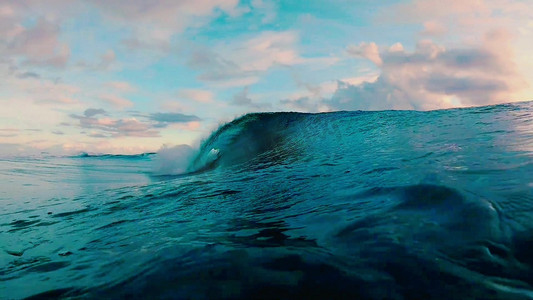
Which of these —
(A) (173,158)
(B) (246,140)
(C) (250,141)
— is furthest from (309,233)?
(A) (173,158)

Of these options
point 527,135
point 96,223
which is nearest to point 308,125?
point 527,135

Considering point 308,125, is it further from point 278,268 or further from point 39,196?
point 278,268

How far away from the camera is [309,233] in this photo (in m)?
2.67

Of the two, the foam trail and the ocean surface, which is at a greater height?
the foam trail

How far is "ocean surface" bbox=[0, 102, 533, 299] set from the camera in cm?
181

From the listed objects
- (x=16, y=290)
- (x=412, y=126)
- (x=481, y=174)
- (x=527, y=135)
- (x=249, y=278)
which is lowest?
(x=16, y=290)

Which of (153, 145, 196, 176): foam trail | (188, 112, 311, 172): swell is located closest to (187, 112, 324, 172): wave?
(188, 112, 311, 172): swell

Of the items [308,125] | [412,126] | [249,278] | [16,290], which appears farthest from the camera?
[308,125]

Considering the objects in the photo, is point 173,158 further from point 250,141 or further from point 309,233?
point 309,233

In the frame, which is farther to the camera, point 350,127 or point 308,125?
point 308,125

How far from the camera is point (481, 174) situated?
11.9ft

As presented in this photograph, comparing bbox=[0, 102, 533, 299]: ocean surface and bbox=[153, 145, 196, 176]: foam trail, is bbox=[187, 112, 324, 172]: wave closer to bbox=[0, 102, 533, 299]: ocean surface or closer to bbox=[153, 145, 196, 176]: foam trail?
bbox=[153, 145, 196, 176]: foam trail

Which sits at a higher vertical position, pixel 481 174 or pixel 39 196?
pixel 481 174

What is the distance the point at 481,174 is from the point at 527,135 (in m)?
3.09
